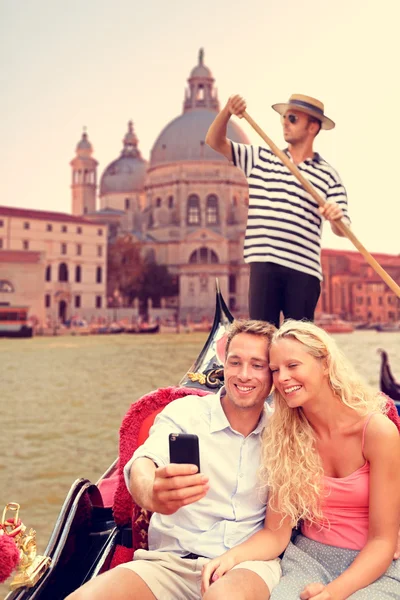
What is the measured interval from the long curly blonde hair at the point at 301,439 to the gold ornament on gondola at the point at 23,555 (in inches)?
13.4

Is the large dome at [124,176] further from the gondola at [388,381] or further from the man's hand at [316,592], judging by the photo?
the man's hand at [316,592]

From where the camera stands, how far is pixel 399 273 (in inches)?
1025

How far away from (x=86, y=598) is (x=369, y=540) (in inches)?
14.5

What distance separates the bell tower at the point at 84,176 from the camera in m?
29.7

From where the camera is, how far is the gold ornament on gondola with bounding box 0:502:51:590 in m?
1.03

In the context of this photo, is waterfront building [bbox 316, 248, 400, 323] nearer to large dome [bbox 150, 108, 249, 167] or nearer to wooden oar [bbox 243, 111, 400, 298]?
large dome [bbox 150, 108, 249, 167]

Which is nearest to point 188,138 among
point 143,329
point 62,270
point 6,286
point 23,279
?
point 62,270

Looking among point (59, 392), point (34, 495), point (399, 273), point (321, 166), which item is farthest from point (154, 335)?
point (321, 166)

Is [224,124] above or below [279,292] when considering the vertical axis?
above

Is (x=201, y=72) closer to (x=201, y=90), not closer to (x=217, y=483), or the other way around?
(x=201, y=90)

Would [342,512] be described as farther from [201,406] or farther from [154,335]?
[154,335]

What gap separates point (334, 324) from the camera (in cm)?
2619

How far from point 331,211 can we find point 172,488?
667mm

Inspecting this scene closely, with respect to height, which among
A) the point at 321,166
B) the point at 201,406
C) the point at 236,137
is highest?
the point at 236,137
